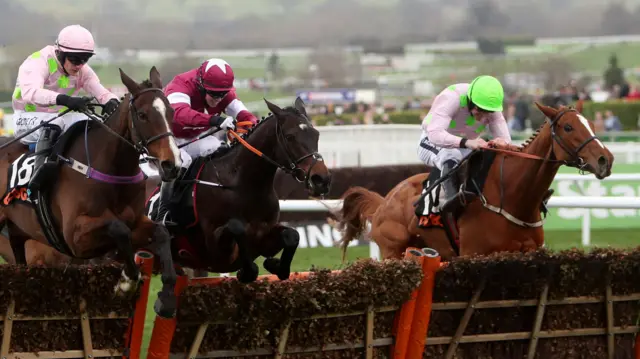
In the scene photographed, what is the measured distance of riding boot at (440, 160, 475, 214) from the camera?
6195 millimetres

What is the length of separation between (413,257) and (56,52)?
2.35 m

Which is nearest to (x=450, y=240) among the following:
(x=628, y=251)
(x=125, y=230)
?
(x=628, y=251)

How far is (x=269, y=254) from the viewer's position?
5262 mm

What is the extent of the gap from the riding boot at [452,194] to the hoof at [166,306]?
8.84 ft

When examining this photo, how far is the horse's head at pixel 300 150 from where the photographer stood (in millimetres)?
4805

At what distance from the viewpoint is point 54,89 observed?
214 inches

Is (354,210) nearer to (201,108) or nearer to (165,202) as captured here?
(201,108)

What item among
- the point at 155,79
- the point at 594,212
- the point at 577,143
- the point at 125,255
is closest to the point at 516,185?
the point at 577,143

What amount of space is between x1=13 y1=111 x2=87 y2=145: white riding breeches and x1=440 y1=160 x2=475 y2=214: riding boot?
2.36 meters

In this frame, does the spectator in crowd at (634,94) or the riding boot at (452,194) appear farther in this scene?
the spectator in crowd at (634,94)

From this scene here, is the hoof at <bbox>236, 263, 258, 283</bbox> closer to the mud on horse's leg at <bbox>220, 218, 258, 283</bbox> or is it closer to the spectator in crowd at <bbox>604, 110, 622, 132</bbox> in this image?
the mud on horse's leg at <bbox>220, 218, 258, 283</bbox>

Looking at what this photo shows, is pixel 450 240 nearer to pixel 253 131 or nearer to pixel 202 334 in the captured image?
pixel 253 131

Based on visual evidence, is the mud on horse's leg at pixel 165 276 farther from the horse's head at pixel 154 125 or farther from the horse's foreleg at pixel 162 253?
the horse's head at pixel 154 125

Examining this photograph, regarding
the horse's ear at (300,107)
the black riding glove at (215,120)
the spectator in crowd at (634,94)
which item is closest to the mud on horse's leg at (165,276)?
the black riding glove at (215,120)
